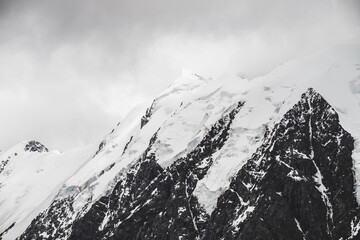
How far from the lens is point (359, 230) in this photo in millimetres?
176875

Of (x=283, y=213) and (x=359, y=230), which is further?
(x=283, y=213)

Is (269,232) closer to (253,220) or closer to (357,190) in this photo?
(253,220)

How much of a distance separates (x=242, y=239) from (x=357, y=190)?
38560mm

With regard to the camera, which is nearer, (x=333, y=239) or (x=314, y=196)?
(x=333, y=239)

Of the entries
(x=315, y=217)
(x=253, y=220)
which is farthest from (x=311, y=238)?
(x=253, y=220)

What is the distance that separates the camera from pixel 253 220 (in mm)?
199500

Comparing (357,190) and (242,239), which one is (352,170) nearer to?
(357,190)

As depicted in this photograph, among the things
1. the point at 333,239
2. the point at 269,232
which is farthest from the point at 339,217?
the point at 269,232

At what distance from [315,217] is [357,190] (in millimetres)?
15246

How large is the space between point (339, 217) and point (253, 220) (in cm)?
2707

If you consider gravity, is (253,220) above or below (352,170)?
below

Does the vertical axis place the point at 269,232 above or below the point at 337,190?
below

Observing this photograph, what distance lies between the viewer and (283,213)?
19788 centimetres

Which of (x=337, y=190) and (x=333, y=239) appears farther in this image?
(x=337, y=190)
